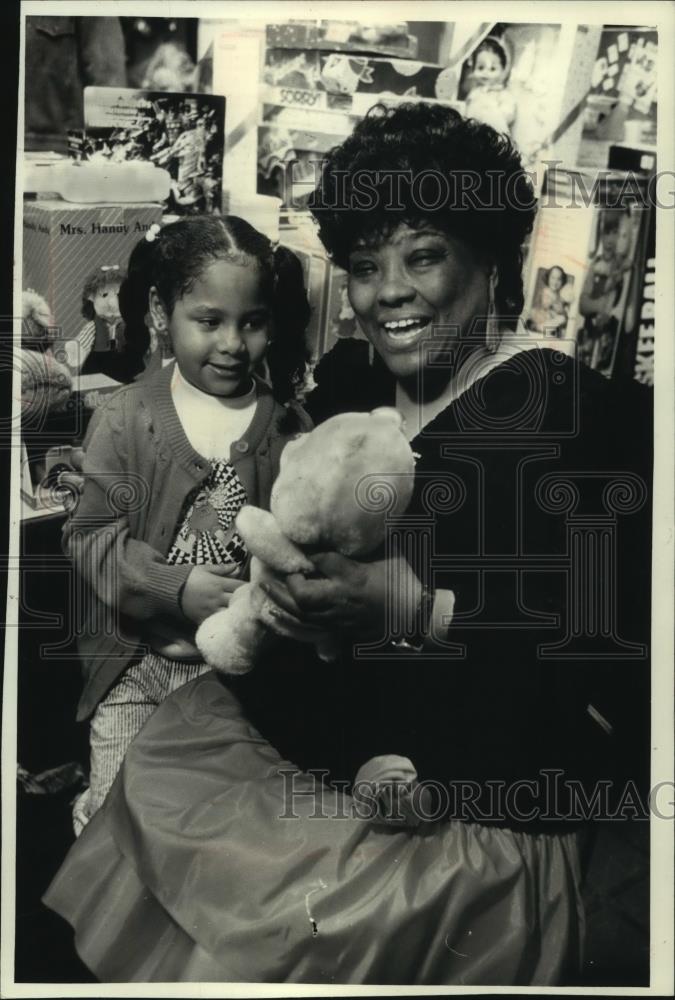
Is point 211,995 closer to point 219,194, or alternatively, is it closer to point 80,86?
point 219,194

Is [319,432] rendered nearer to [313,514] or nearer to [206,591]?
[313,514]

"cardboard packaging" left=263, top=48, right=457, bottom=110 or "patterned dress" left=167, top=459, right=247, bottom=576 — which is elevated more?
"cardboard packaging" left=263, top=48, right=457, bottom=110

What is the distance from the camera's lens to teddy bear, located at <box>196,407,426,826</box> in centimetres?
99

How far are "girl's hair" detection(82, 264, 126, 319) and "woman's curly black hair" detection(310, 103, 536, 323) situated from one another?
0.24 meters

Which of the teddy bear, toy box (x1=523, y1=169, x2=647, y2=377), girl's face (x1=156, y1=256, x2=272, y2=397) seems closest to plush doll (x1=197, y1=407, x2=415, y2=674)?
the teddy bear

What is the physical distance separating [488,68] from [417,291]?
10.7 inches

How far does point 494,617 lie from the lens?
1.06m

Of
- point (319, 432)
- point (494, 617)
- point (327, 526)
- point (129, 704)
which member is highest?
point (319, 432)

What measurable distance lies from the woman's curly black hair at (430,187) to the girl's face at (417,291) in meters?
0.02

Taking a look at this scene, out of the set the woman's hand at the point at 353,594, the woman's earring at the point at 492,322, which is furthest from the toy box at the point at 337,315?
the woman's hand at the point at 353,594

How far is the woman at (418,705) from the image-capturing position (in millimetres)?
1032

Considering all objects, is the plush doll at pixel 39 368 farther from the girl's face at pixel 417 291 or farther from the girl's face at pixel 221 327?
the girl's face at pixel 417 291

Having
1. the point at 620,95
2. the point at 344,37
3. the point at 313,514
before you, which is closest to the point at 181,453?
the point at 313,514

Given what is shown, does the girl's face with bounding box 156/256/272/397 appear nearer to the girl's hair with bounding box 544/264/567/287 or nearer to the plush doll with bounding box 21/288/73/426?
the plush doll with bounding box 21/288/73/426
